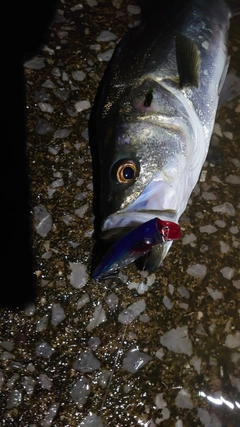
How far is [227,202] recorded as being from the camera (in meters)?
2.77

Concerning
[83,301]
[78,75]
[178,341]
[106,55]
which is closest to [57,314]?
[83,301]

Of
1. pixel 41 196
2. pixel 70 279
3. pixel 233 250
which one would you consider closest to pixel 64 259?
pixel 70 279

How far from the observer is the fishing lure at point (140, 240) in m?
1.95

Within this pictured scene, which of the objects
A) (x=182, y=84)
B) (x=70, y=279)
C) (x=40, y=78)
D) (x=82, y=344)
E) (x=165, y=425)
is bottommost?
(x=165, y=425)

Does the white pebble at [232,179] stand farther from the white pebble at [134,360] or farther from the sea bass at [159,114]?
the white pebble at [134,360]

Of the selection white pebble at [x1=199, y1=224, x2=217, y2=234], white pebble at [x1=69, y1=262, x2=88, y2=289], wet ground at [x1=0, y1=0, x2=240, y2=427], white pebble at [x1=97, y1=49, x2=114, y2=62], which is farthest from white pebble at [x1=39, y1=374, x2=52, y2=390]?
white pebble at [x1=97, y1=49, x2=114, y2=62]

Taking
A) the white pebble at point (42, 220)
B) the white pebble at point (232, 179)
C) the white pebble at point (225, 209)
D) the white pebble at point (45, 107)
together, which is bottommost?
the white pebble at point (42, 220)

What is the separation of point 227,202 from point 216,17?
1.25 meters

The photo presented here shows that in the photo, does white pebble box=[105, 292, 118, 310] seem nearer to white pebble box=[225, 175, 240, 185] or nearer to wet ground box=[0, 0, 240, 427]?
wet ground box=[0, 0, 240, 427]

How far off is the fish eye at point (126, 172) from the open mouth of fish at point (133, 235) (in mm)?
184

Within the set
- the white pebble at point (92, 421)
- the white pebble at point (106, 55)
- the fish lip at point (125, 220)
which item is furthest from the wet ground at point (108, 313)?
the fish lip at point (125, 220)

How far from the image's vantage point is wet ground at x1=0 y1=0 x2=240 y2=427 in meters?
2.25

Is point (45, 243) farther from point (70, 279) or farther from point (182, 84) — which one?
point (182, 84)

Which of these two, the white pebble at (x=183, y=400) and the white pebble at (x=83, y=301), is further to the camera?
the white pebble at (x=83, y=301)
